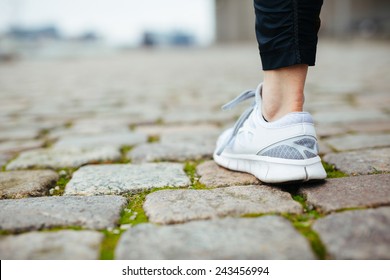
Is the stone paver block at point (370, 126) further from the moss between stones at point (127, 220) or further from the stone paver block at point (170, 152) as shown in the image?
the moss between stones at point (127, 220)

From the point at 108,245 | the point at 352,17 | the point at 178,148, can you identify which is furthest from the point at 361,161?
the point at 352,17

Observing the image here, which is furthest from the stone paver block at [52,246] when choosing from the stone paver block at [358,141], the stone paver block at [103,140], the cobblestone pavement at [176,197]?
the stone paver block at [358,141]

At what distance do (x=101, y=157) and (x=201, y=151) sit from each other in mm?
499

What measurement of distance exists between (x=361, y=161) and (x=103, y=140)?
142 cm

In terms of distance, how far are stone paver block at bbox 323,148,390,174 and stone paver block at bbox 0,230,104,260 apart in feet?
3.34

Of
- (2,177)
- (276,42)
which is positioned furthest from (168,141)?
(276,42)

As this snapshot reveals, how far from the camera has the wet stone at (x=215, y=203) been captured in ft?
3.63

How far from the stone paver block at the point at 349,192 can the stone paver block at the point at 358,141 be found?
21.8 inches

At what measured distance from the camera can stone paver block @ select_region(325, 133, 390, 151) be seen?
1.86m

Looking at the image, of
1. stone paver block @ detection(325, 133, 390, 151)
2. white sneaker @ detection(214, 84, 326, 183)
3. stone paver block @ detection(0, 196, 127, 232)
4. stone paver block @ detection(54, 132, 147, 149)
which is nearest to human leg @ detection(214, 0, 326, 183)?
white sneaker @ detection(214, 84, 326, 183)

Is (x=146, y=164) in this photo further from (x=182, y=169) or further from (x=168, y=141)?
(x=168, y=141)

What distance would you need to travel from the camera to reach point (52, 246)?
938 mm

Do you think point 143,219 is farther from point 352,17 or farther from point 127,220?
point 352,17

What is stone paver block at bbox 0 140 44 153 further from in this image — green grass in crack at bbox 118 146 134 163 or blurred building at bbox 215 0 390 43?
blurred building at bbox 215 0 390 43
